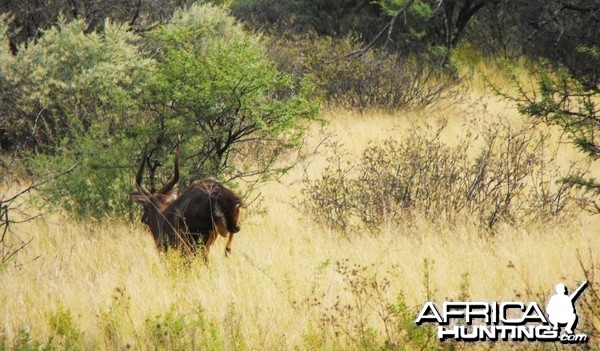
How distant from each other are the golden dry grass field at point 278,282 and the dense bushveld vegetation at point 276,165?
26mm

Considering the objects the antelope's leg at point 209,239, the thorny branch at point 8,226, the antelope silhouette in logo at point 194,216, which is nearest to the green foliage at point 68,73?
the thorny branch at point 8,226

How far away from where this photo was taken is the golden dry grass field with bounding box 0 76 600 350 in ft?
15.4

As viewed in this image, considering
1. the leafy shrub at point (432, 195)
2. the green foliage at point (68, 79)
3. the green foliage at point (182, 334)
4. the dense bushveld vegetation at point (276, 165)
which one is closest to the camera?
the green foliage at point (182, 334)

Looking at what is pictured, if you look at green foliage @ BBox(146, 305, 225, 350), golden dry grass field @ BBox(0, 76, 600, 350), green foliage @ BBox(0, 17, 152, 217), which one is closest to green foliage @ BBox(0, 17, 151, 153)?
green foliage @ BBox(0, 17, 152, 217)

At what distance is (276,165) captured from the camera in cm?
1112

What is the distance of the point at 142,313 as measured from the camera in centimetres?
523

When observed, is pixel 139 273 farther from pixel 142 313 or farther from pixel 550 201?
pixel 550 201

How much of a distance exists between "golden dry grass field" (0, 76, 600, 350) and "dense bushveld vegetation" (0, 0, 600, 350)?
0.03 m

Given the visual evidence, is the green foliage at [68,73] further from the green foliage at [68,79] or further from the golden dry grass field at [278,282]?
the golden dry grass field at [278,282]

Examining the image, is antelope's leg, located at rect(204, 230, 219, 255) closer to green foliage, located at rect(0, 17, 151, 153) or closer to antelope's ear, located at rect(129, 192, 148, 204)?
antelope's ear, located at rect(129, 192, 148, 204)

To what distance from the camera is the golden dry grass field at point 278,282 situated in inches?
185

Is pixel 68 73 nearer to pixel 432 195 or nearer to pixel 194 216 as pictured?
pixel 194 216

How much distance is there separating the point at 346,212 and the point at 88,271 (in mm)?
2579

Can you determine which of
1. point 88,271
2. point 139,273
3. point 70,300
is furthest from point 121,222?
point 70,300
